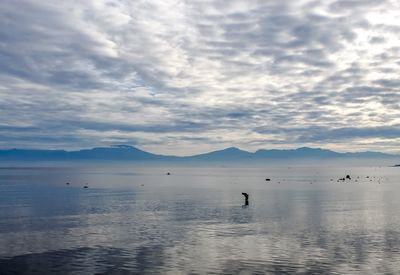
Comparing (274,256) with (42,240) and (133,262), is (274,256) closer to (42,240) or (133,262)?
(133,262)

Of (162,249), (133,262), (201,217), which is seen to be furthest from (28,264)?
(201,217)

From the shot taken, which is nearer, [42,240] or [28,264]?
[28,264]

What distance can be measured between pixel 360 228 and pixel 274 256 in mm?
21547

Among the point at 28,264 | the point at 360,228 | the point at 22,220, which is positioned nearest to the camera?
the point at 28,264

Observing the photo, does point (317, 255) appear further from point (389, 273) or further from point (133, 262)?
point (133, 262)

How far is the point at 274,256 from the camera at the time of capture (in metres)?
41.2

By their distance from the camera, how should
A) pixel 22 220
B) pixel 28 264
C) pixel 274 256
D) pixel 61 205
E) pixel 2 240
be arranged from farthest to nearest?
pixel 61 205 < pixel 22 220 < pixel 2 240 < pixel 274 256 < pixel 28 264

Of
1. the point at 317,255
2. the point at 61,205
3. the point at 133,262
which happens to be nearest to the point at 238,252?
the point at 317,255

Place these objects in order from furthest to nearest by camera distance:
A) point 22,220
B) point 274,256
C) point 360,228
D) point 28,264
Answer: point 22,220
point 360,228
point 274,256
point 28,264

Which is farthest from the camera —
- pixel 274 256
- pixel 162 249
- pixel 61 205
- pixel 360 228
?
pixel 61 205

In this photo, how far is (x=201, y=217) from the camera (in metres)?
69.2

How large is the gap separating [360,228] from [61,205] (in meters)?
56.9

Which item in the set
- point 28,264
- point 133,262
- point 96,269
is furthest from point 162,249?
point 28,264

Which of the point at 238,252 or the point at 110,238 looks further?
the point at 110,238
